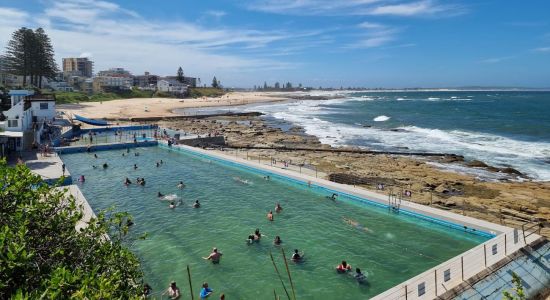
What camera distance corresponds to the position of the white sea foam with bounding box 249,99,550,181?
3458cm

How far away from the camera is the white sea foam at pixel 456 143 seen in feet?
113

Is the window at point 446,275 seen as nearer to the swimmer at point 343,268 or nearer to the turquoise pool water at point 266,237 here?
the turquoise pool water at point 266,237

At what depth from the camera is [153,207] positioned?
2062 centimetres

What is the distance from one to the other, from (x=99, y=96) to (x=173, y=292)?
3811 inches

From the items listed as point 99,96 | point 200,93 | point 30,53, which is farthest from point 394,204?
point 200,93

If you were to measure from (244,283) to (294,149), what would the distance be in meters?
25.6

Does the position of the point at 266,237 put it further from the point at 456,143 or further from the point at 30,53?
the point at 30,53

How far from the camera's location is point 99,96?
97625 millimetres

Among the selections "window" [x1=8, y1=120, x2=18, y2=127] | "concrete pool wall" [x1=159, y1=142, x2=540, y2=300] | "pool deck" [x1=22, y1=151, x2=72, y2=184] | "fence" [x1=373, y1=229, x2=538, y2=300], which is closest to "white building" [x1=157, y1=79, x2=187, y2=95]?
"window" [x1=8, y1=120, x2=18, y2=127]

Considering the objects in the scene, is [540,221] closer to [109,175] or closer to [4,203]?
[4,203]

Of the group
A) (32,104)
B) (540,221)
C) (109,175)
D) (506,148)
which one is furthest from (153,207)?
(506,148)

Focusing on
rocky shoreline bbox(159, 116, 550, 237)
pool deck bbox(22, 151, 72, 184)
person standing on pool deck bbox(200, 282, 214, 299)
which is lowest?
person standing on pool deck bbox(200, 282, 214, 299)

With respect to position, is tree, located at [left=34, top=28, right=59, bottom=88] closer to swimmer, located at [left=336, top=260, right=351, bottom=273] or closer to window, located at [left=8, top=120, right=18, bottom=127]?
window, located at [left=8, top=120, right=18, bottom=127]

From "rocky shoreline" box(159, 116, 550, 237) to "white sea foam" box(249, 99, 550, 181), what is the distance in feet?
11.7
